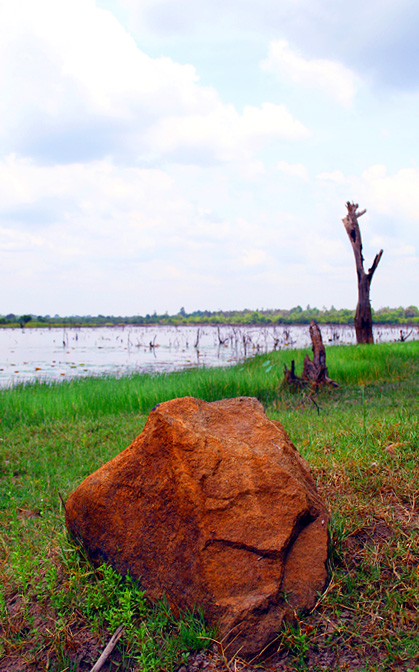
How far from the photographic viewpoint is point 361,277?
16828mm

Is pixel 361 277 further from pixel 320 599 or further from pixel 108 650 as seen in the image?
pixel 108 650

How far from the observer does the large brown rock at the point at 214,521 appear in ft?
7.89

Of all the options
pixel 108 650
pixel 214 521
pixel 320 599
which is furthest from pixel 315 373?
pixel 108 650

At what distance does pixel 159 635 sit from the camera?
96.7 inches

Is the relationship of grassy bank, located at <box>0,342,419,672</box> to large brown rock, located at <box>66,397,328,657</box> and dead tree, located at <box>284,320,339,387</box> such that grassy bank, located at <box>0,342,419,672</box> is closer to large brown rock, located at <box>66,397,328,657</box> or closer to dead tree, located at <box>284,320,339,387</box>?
large brown rock, located at <box>66,397,328,657</box>

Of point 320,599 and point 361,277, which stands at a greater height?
point 361,277

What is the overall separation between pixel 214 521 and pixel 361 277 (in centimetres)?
1563

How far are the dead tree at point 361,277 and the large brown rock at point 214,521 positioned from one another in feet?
48.7

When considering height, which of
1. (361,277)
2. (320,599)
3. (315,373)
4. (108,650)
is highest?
(361,277)

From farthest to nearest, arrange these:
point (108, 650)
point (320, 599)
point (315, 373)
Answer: point (315, 373)
point (320, 599)
point (108, 650)

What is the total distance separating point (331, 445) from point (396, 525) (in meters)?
1.49

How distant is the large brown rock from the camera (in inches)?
94.7

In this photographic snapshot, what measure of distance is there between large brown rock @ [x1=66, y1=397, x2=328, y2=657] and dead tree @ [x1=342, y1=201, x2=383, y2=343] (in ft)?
48.7

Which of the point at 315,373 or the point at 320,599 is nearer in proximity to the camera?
the point at 320,599
